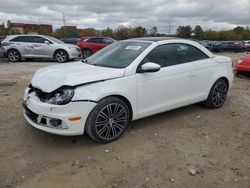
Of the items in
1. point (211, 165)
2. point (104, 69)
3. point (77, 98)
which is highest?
point (104, 69)

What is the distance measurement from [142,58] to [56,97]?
146 centimetres

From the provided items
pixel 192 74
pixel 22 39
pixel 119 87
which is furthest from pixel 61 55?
pixel 119 87

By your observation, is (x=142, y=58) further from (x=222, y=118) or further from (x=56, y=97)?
(x=222, y=118)

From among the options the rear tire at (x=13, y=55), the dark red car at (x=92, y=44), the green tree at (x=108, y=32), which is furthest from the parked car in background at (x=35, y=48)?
the green tree at (x=108, y=32)

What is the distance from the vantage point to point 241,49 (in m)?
28.8

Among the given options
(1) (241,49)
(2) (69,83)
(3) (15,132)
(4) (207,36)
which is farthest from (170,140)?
(4) (207,36)

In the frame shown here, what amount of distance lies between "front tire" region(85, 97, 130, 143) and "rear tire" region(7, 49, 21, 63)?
1113cm

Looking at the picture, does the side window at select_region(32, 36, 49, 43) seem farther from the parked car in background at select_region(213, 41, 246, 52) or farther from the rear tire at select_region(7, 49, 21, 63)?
the parked car in background at select_region(213, 41, 246, 52)

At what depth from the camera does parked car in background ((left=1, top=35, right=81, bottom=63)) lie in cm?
1286

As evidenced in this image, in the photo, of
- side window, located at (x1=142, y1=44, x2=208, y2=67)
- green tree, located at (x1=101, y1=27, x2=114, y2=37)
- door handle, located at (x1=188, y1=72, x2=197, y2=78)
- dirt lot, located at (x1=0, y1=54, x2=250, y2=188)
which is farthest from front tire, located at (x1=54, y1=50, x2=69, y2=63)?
green tree, located at (x1=101, y1=27, x2=114, y2=37)

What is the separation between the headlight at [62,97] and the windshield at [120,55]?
0.96 m

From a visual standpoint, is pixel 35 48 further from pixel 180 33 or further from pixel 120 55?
pixel 180 33

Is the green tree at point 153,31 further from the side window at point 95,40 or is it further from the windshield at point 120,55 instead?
the windshield at point 120,55

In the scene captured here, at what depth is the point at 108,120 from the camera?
11.6ft
